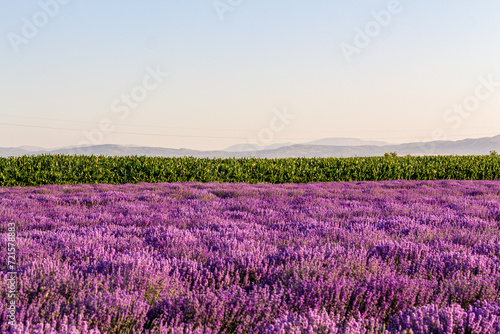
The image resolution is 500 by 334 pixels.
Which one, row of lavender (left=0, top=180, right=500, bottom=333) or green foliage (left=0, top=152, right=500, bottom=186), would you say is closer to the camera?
row of lavender (left=0, top=180, right=500, bottom=333)

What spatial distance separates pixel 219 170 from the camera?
19.9 m

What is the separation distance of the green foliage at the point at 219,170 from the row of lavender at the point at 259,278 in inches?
529

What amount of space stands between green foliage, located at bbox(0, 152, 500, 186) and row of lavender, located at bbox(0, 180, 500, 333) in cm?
1344

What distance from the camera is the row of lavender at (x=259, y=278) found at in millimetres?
2434

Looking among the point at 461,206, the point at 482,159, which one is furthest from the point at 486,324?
the point at 482,159

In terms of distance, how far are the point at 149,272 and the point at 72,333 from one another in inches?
43.2

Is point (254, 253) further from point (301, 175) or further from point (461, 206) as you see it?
point (301, 175)

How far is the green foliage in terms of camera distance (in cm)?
1909

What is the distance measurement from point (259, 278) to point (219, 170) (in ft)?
54.6

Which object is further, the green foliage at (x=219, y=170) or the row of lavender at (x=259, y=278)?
the green foliage at (x=219, y=170)

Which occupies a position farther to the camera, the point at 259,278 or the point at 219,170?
the point at 219,170

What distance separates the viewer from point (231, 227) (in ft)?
17.5

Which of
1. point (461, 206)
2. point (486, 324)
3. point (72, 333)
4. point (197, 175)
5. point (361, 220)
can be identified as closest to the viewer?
point (72, 333)

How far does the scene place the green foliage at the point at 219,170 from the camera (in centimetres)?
1909
